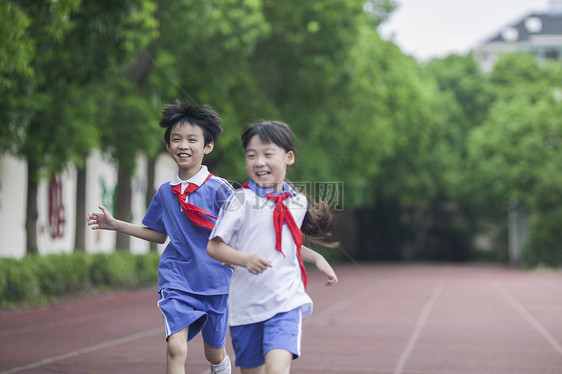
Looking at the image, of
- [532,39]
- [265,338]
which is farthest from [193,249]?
[532,39]

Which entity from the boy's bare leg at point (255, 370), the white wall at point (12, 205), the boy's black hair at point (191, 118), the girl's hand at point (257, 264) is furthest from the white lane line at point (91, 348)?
the white wall at point (12, 205)

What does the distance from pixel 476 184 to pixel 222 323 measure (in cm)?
4156

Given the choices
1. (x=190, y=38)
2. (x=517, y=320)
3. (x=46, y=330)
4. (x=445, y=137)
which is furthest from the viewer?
(x=445, y=137)

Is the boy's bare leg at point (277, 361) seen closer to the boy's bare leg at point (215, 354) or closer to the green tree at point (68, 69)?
the boy's bare leg at point (215, 354)

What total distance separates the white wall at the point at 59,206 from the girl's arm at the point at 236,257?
12.6 meters

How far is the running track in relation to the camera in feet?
A: 27.6

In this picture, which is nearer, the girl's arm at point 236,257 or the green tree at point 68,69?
the girl's arm at point 236,257

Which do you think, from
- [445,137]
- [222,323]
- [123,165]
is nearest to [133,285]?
[123,165]

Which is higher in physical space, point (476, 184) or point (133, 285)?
point (476, 184)

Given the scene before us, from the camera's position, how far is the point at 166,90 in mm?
20812

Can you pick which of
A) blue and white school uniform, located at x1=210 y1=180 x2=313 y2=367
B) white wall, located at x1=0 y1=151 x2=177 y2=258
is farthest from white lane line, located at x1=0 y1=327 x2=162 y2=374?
white wall, located at x1=0 y1=151 x2=177 y2=258

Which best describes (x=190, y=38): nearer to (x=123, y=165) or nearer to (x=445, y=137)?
(x=123, y=165)

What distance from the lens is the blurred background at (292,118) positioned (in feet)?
46.3

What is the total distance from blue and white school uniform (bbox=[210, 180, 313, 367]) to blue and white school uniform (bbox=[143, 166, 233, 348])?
500 mm
